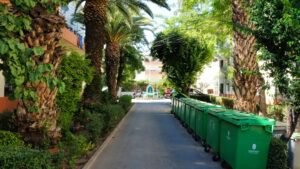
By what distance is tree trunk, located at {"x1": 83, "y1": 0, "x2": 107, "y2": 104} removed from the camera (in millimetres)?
18094

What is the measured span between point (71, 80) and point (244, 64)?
4.65 metres

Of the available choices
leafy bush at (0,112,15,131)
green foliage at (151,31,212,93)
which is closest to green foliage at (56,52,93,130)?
leafy bush at (0,112,15,131)

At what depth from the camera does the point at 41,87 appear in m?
8.54

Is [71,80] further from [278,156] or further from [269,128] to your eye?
[278,156]

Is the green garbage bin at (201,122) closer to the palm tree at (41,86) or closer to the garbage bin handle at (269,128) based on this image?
the garbage bin handle at (269,128)

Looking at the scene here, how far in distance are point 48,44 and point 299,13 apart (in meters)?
4.29

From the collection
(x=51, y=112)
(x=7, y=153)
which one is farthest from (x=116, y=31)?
(x=7, y=153)

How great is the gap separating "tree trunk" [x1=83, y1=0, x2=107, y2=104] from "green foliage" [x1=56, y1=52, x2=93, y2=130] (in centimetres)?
381

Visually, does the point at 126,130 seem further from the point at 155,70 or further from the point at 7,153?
the point at 155,70

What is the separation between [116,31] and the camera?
31.2m

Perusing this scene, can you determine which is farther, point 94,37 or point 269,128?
point 94,37

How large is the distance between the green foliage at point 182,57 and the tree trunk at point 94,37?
56.7ft

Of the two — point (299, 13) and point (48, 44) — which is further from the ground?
point (299, 13)

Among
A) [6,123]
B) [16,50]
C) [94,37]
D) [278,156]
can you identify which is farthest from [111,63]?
[16,50]
